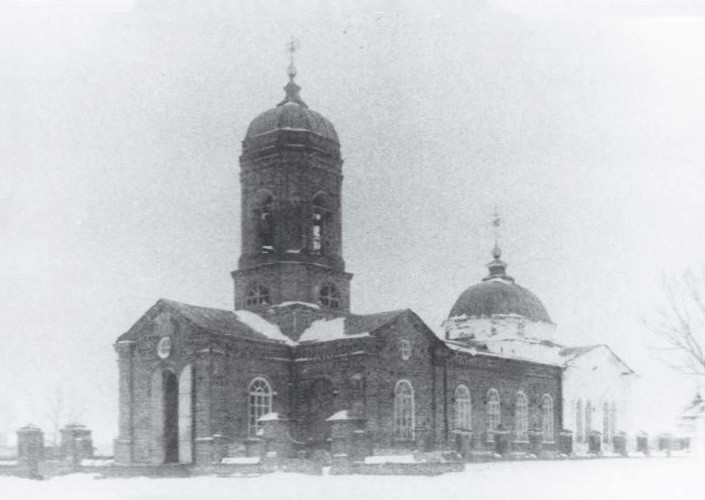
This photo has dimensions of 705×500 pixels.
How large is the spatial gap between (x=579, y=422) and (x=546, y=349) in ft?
12.4

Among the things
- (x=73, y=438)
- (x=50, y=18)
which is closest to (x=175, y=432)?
(x=73, y=438)

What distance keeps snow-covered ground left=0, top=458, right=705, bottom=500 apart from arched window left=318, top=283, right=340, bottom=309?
1074 centimetres

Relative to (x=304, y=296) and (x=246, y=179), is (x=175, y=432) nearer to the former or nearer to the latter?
(x=304, y=296)

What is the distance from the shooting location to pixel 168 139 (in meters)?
23.9

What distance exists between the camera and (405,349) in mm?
37125

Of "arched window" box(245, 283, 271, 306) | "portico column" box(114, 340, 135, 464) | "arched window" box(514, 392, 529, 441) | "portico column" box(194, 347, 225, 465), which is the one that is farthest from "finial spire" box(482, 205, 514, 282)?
"portico column" box(114, 340, 135, 464)

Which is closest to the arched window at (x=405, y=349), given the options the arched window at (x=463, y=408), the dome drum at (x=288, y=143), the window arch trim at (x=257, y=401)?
the window arch trim at (x=257, y=401)

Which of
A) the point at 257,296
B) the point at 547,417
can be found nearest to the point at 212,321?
the point at 257,296

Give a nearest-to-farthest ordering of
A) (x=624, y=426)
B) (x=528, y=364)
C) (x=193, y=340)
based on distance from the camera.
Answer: (x=193, y=340) → (x=528, y=364) → (x=624, y=426)

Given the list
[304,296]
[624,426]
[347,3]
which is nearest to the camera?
[347,3]

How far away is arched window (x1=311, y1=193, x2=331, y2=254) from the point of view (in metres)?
38.6

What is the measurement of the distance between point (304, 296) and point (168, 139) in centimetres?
1489

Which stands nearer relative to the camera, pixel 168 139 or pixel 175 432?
pixel 168 139

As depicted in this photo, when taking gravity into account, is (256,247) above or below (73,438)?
above
